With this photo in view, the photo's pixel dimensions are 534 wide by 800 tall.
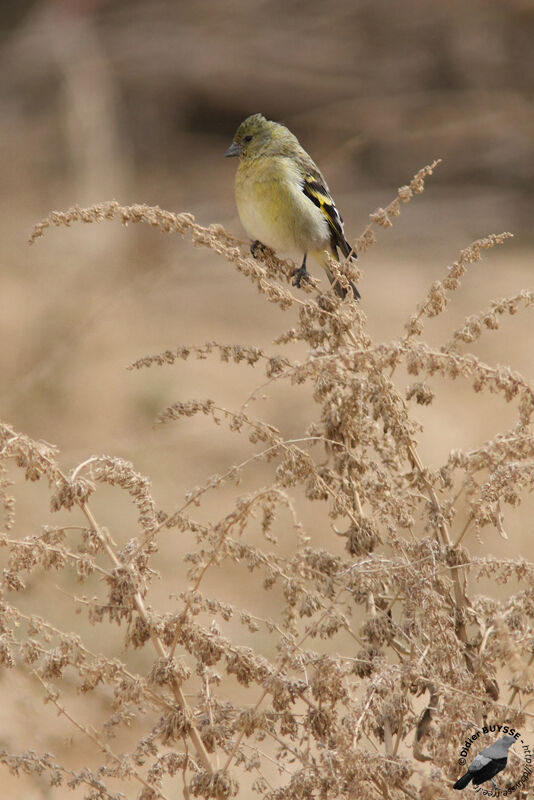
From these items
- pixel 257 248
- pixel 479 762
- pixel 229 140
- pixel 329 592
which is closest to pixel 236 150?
pixel 257 248

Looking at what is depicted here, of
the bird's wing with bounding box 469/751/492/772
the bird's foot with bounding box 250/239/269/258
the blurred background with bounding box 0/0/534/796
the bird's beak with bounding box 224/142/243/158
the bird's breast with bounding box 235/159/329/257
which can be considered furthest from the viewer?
the blurred background with bounding box 0/0/534/796

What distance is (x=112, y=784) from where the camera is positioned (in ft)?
7.16

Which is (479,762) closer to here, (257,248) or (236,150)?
(257,248)

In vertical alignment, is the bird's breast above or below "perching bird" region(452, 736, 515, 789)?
above

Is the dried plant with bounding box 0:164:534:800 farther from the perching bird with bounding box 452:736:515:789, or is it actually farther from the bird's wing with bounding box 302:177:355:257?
the bird's wing with bounding box 302:177:355:257

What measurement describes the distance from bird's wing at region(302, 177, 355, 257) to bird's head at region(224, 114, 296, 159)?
4.8 inches

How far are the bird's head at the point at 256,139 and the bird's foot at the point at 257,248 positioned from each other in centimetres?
23

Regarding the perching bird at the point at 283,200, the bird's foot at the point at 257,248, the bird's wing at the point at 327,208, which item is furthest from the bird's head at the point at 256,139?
the bird's foot at the point at 257,248

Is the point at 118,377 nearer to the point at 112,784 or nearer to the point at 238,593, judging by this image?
the point at 238,593

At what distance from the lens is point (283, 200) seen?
223cm

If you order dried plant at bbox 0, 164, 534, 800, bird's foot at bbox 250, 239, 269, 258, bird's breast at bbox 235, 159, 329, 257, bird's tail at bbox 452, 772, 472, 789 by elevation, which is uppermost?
bird's breast at bbox 235, 159, 329, 257

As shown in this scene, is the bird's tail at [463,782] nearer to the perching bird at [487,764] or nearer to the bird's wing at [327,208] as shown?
the perching bird at [487,764]

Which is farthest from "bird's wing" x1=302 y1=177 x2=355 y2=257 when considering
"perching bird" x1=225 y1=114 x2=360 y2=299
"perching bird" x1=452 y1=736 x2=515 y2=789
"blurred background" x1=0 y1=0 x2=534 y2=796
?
"blurred background" x1=0 y1=0 x2=534 y2=796

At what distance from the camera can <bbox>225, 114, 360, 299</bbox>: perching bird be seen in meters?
2.21
